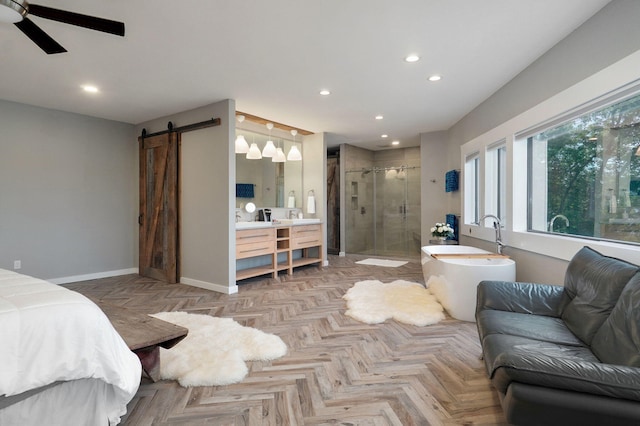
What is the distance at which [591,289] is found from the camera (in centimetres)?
189

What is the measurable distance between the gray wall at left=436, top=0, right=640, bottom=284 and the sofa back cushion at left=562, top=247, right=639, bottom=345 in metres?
0.77

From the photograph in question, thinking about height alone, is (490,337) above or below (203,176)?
below

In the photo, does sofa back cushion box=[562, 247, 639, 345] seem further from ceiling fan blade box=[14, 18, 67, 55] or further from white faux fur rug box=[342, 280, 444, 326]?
ceiling fan blade box=[14, 18, 67, 55]

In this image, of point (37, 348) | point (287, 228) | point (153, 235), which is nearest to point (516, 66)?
point (287, 228)

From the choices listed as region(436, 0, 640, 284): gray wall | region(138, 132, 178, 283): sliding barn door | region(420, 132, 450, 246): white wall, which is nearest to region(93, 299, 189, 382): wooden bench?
region(138, 132, 178, 283): sliding barn door

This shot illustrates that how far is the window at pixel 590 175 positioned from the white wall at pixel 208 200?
3530 millimetres

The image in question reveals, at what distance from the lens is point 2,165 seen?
4254mm

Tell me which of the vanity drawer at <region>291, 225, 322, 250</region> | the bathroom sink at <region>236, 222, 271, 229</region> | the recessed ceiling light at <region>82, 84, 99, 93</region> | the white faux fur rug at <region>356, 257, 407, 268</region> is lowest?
the white faux fur rug at <region>356, 257, 407, 268</region>

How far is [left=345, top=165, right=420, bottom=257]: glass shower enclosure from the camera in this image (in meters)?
7.18

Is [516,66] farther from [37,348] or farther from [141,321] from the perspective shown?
[37,348]

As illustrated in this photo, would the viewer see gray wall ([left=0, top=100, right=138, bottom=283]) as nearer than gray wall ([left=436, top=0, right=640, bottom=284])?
No

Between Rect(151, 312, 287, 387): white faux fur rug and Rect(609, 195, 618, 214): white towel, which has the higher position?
Rect(609, 195, 618, 214): white towel

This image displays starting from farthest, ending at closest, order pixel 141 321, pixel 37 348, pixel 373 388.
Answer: pixel 141 321
pixel 373 388
pixel 37 348

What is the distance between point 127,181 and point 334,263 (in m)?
3.95
